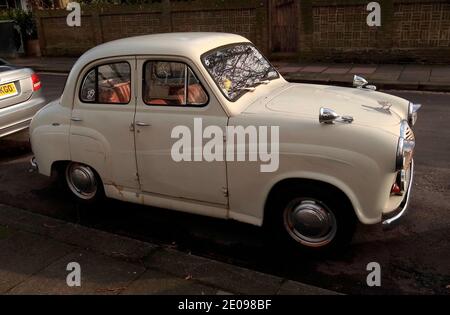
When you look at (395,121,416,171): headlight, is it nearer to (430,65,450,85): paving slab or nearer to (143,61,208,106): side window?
(143,61,208,106): side window

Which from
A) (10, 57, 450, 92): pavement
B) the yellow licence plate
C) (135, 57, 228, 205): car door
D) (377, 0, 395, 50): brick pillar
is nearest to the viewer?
(135, 57, 228, 205): car door

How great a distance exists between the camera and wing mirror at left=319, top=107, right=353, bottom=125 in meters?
3.38

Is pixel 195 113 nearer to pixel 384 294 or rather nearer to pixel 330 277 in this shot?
pixel 330 277

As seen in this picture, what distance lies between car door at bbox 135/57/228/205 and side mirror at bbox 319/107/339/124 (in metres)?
0.79

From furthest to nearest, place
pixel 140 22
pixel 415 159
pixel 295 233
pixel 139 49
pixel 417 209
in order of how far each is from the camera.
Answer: pixel 140 22 → pixel 415 159 → pixel 417 209 → pixel 139 49 → pixel 295 233

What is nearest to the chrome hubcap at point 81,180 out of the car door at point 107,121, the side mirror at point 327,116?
the car door at point 107,121

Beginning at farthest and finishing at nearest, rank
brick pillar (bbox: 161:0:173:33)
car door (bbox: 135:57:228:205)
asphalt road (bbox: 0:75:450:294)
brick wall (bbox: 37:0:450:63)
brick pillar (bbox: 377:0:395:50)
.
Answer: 1. brick pillar (bbox: 161:0:173:33)
2. brick pillar (bbox: 377:0:395:50)
3. brick wall (bbox: 37:0:450:63)
4. car door (bbox: 135:57:228:205)
5. asphalt road (bbox: 0:75:450:294)

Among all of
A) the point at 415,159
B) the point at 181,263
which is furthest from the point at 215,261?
the point at 415,159

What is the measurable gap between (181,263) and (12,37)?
19.6m

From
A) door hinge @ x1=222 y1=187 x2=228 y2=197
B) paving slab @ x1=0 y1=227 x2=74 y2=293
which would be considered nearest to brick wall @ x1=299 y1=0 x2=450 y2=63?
door hinge @ x1=222 y1=187 x2=228 y2=197

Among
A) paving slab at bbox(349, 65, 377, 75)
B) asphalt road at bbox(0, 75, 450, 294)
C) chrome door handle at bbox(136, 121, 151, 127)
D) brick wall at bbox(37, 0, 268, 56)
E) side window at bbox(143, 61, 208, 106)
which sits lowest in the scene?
asphalt road at bbox(0, 75, 450, 294)

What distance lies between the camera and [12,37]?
19.9 m

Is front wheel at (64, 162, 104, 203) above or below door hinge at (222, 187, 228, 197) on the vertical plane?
below

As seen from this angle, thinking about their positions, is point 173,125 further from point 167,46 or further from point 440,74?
point 440,74
